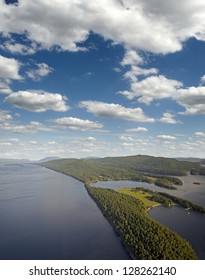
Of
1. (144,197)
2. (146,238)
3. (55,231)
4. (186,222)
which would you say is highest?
(146,238)

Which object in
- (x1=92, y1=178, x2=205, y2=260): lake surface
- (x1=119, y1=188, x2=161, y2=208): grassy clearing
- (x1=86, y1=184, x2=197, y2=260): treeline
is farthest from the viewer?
(x1=119, y1=188, x2=161, y2=208): grassy clearing

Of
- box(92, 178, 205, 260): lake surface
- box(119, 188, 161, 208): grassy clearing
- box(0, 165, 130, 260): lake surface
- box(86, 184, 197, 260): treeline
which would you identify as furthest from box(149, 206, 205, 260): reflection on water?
box(0, 165, 130, 260): lake surface

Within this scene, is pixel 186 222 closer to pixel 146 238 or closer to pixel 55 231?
pixel 146 238

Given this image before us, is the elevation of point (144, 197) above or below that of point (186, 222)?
above

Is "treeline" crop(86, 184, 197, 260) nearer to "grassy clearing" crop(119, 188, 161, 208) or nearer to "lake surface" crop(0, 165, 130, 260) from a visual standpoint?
"lake surface" crop(0, 165, 130, 260)

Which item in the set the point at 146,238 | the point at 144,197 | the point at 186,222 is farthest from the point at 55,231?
the point at 144,197

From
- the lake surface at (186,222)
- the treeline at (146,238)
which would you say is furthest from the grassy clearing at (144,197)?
the treeline at (146,238)

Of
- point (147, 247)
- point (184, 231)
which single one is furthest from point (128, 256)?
point (184, 231)

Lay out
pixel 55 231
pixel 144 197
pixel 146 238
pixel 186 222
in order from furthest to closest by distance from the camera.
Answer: pixel 144 197, pixel 186 222, pixel 55 231, pixel 146 238

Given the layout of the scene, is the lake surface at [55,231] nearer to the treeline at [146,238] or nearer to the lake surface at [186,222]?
the treeline at [146,238]

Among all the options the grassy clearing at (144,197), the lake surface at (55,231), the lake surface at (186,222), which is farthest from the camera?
the grassy clearing at (144,197)
